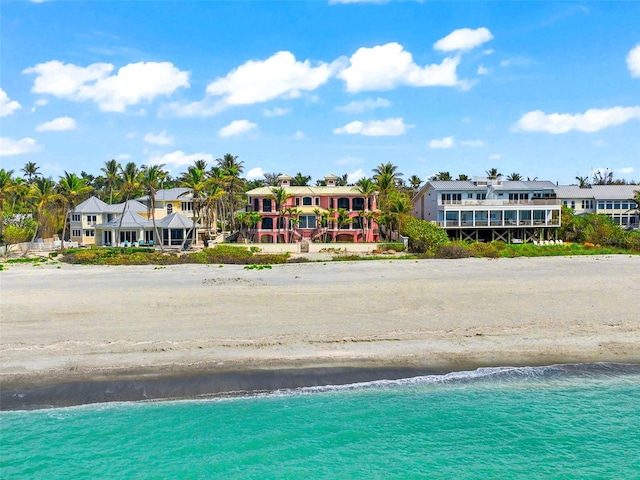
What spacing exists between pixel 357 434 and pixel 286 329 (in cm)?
698

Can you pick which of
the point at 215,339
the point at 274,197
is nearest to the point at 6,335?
the point at 215,339

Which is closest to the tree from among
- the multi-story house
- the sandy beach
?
the multi-story house

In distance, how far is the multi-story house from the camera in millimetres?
56656

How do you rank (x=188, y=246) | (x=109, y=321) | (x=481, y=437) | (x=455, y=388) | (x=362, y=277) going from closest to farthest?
(x=481, y=437), (x=455, y=388), (x=109, y=321), (x=362, y=277), (x=188, y=246)

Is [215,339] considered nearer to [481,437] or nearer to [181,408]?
[181,408]

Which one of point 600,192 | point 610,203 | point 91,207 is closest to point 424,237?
point 610,203

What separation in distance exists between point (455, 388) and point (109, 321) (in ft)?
43.9

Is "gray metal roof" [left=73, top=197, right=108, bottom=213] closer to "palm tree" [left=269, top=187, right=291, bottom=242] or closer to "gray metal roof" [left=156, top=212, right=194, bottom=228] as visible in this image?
"gray metal roof" [left=156, top=212, right=194, bottom=228]

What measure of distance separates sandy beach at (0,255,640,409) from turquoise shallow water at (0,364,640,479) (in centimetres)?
95

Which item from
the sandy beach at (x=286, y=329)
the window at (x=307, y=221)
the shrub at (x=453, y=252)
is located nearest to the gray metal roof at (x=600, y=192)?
the shrub at (x=453, y=252)

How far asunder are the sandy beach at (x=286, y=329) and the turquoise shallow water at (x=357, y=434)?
951 mm

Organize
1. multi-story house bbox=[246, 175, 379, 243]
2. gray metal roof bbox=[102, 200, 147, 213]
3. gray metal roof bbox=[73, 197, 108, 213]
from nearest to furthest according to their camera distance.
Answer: multi-story house bbox=[246, 175, 379, 243] < gray metal roof bbox=[73, 197, 108, 213] < gray metal roof bbox=[102, 200, 147, 213]

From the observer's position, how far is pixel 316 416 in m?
14.0

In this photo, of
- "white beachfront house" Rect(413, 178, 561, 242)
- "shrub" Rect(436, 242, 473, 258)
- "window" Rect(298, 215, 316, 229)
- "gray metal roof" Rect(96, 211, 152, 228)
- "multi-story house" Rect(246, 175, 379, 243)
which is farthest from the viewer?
"window" Rect(298, 215, 316, 229)
